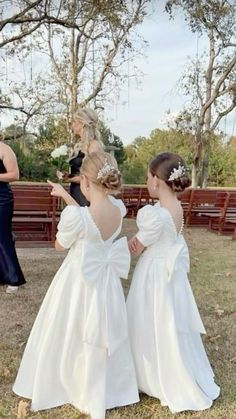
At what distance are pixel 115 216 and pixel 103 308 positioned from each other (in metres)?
0.52

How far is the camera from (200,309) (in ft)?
16.7

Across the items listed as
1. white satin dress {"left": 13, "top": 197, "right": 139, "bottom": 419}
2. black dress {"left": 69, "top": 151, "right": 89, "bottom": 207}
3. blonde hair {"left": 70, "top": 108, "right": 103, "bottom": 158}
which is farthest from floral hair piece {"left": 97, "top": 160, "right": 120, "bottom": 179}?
black dress {"left": 69, "top": 151, "right": 89, "bottom": 207}

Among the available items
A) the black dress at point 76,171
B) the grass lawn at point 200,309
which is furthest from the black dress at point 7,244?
the black dress at point 76,171

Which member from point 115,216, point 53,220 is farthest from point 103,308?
point 53,220

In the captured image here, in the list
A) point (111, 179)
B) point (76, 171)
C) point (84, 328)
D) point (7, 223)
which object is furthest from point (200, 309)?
point (111, 179)

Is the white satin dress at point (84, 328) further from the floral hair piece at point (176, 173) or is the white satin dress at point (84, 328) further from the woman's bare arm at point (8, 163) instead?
the woman's bare arm at point (8, 163)

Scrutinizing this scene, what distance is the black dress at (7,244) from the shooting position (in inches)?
210

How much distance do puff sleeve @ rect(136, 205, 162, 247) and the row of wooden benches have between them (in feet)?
19.3

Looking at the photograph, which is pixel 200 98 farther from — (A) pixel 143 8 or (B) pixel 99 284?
(B) pixel 99 284

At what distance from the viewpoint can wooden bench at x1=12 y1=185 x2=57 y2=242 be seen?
870 centimetres

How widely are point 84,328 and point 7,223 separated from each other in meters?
2.86

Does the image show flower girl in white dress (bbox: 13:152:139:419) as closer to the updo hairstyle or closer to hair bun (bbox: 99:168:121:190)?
hair bun (bbox: 99:168:121:190)

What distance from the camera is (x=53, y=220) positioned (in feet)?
28.9

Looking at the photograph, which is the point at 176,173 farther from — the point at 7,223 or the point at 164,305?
the point at 7,223
